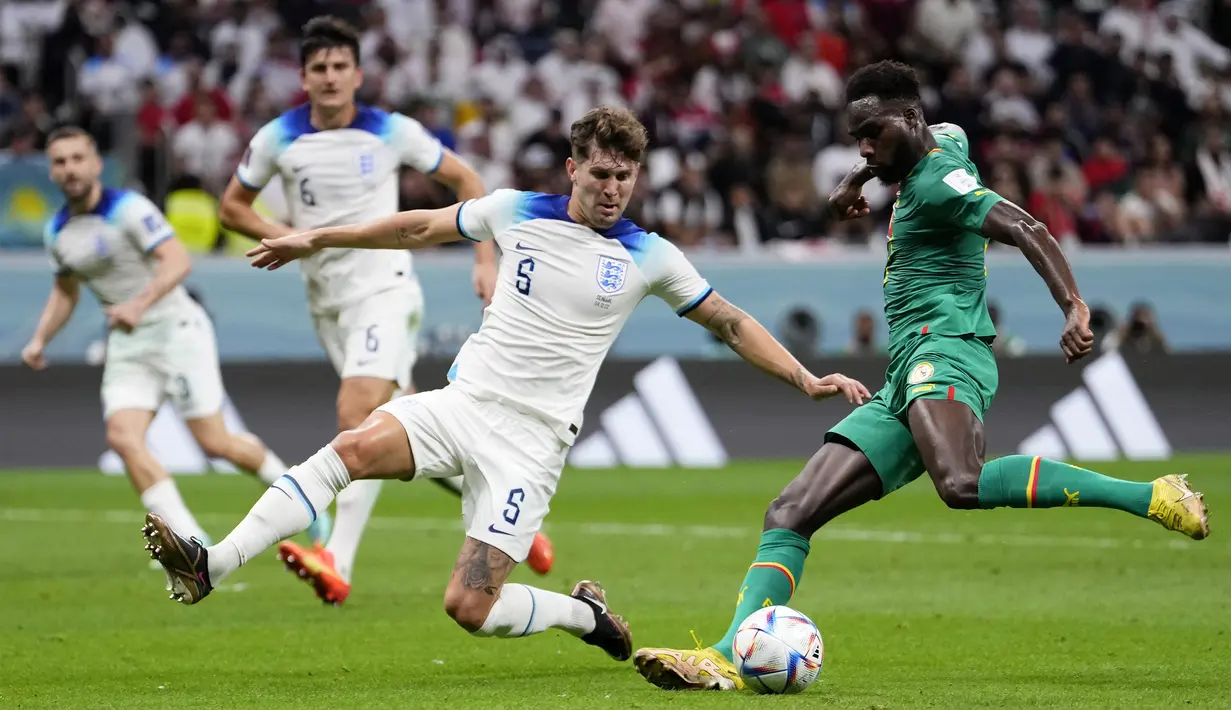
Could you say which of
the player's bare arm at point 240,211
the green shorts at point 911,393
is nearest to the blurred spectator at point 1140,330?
the player's bare arm at point 240,211

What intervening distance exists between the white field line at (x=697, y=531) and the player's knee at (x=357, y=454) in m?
6.34

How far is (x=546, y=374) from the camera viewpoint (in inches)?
283

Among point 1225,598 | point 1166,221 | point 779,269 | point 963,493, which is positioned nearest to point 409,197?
point 779,269

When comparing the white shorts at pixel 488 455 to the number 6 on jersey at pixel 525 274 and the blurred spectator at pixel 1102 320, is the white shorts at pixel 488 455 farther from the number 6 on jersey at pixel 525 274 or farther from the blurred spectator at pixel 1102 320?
the blurred spectator at pixel 1102 320

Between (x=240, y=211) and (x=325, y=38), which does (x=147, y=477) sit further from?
(x=325, y=38)

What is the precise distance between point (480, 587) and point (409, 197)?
519 inches

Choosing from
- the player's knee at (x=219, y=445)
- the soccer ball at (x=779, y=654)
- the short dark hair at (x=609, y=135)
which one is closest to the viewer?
the soccer ball at (x=779, y=654)

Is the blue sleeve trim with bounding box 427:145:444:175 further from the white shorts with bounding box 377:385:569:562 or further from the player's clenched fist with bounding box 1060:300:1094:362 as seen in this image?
the player's clenched fist with bounding box 1060:300:1094:362

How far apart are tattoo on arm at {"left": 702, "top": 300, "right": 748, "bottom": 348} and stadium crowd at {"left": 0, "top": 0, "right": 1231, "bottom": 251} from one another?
12.8m

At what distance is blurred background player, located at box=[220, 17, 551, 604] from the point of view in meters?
10.0

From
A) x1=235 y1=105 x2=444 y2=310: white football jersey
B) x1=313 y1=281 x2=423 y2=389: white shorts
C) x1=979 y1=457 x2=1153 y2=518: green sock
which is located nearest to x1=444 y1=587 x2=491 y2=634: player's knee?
x1=979 y1=457 x2=1153 y2=518: green sock

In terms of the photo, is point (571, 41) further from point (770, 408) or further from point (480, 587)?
point (480, 587)

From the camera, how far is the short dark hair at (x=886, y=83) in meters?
7.11

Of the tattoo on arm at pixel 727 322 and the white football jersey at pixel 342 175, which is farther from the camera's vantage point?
the white football jersey at pixel 342 175
